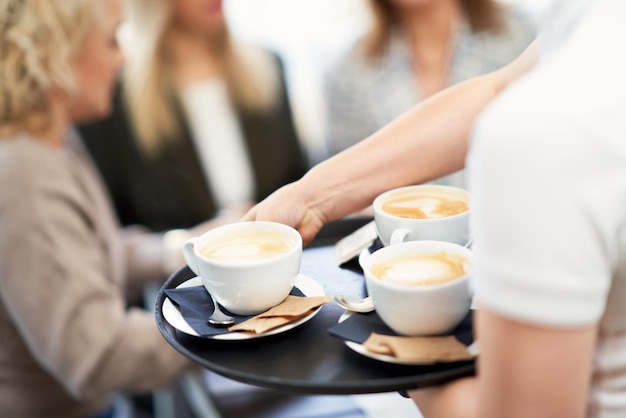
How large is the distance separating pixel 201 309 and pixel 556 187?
0.49 meters

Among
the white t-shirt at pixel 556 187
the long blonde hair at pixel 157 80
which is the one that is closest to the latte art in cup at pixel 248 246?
the white t-shirt at pixel 556 187

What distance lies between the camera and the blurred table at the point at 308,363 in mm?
693

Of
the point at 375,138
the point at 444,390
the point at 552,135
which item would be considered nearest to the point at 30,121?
the point at 375,138

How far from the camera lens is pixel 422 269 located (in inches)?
31.1

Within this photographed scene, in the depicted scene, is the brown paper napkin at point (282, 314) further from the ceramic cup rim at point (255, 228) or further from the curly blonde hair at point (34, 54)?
the curly blonde hair at point (34, 54)

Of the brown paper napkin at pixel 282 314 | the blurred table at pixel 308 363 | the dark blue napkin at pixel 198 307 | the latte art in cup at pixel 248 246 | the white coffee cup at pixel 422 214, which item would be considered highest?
the latte art in cup at pixel 248 246

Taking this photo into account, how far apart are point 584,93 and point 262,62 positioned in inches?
83.8

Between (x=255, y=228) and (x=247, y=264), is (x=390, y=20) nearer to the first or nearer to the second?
(x=255, y=228)

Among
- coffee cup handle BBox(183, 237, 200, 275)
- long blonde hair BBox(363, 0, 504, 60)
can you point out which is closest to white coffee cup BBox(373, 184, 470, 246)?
coffee cup handle BBox(183, 237, 200, 275)

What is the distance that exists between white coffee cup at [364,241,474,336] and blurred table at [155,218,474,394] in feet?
0.16

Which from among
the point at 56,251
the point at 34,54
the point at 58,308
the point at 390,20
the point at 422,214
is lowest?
the point at 58,308

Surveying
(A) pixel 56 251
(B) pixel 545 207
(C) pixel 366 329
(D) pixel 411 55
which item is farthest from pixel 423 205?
(D) pixel 411 55

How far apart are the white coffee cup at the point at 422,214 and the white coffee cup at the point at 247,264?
0.13m

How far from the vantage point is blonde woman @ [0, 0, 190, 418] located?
4.75ft
